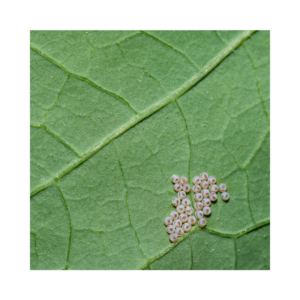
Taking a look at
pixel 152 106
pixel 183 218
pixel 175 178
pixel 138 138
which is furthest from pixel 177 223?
pixel 152 106

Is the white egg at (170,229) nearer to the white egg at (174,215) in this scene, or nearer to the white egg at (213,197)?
the white egg at (174,215)

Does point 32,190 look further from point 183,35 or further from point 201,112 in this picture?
point 183,35

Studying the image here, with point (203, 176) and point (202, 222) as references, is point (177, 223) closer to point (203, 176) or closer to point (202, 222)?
point (202, 222)

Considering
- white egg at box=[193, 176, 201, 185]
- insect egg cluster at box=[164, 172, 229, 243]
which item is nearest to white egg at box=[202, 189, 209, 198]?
insect egg cluster at box=[164, 172, 229, 243]

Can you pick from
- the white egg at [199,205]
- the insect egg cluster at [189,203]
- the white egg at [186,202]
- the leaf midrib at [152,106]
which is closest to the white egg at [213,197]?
the insect egg cluster at [189,203]

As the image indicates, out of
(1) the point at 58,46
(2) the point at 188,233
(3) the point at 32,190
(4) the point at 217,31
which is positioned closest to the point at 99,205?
(3) the point at 32,190

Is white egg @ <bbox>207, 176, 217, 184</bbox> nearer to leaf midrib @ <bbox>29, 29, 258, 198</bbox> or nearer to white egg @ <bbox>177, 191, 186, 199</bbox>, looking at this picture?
white egg @ <bbox>177, 191, 186, 199</bbox>

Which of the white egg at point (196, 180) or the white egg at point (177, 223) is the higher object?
the white egg at point (196, 180)
